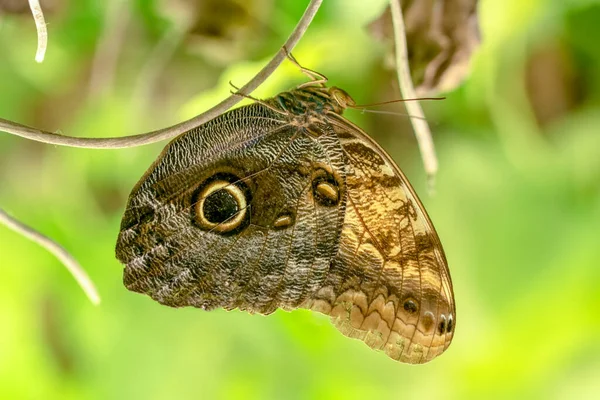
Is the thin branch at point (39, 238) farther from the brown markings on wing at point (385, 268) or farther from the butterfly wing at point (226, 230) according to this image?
the brown markings on wing at point (385, 268)

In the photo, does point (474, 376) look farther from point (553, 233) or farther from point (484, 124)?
point (484, 124)

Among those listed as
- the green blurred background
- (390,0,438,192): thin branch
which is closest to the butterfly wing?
(390,0,438,192): thin branch

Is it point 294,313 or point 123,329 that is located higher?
point 294,313

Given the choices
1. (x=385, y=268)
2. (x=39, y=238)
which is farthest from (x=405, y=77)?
(x=39, y=238)

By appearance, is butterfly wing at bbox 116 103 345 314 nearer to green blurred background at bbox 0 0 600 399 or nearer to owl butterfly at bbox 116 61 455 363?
A: owl butterfly at bbox 116 61 455 363

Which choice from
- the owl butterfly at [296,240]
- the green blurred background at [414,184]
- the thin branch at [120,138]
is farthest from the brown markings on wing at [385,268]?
the green blurred background at [414,184]

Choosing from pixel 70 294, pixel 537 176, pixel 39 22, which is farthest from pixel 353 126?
pixel 70 294

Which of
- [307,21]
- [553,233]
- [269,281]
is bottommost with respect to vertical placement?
[269,281]
